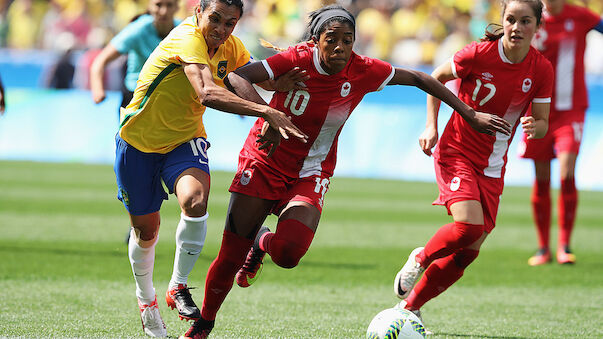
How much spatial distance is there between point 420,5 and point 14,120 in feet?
33.3

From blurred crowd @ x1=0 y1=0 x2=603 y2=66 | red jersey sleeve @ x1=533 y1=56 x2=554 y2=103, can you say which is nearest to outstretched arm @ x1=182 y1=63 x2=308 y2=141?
red jersey sleeve @ x1=533 y1=56 x2=554 y2=103

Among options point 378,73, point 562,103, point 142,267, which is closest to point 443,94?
point 378,73

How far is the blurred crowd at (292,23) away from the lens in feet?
61.9

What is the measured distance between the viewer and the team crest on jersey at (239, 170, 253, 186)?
195 inches

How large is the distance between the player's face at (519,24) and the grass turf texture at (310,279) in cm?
196

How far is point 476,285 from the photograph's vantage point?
7234 millimetres

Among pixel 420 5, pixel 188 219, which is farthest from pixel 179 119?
pixel 420 5

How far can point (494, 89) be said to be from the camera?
221 inches

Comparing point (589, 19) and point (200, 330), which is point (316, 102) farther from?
point (589, 19)

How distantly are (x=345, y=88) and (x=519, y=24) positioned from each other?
136 cm

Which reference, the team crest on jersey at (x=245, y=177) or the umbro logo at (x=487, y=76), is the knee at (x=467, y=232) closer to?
the umbro logo at (x=487, y=76)

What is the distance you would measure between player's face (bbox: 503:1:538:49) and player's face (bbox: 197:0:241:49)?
1.94m

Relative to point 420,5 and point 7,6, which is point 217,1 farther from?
point 7,6

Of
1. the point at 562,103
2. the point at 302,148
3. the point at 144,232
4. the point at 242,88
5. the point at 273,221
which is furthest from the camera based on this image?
the point at 273,221
